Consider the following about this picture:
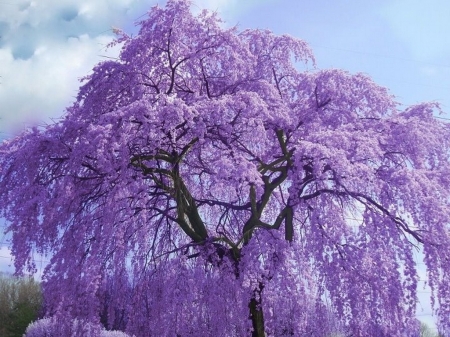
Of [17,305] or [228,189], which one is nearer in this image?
[228,189]

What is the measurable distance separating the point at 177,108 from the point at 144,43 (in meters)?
2.37

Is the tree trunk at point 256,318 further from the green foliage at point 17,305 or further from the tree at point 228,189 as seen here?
the green foliage at point 17,305

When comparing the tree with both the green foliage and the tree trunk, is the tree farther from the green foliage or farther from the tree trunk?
the green foliage

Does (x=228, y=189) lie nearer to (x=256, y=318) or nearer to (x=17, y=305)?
(x=256, y=318)

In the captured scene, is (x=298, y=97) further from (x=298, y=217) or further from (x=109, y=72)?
(x=109, y=72)

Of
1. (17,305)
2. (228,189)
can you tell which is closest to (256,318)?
(228,189)

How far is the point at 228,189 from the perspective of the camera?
33.6ft

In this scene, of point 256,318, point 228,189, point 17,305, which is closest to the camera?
point 256,318

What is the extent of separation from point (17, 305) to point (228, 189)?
505 inches

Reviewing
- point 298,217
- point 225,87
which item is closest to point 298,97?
point 225,87

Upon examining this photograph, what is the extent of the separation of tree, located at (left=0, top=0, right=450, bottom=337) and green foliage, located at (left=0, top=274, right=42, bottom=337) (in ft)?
34.0

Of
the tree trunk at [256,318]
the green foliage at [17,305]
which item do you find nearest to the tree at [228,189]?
the tree trunk at [256,318]

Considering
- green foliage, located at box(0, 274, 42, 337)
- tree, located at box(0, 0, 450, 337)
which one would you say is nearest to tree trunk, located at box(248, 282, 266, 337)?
tree, located at box(0, 0, 450, 337)

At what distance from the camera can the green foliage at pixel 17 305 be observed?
60.3 feet
